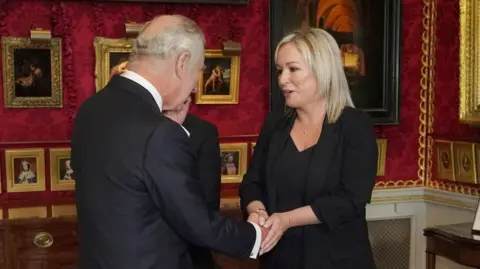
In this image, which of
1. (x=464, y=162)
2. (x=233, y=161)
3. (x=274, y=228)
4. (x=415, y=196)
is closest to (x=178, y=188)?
(x=274, y=228)

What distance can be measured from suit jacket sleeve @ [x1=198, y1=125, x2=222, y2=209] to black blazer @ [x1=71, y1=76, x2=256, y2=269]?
0.46 metres

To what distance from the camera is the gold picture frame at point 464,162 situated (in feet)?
13.2

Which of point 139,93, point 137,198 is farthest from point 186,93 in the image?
point 137,198

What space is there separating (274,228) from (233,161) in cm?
171

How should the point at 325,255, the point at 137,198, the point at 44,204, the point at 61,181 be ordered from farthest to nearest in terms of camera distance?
the point at 61,181 < the point at 44,204 < the point at 325,255 < the point at 137,198

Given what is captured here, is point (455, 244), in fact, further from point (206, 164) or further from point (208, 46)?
point (208, 46)

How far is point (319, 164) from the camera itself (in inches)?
98.0

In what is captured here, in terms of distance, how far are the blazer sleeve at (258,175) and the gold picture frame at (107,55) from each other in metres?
1.37

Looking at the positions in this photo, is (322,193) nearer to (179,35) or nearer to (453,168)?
(179,35)

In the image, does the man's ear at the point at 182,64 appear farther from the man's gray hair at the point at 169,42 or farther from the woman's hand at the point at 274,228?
the woman's hand at the point at 274,228

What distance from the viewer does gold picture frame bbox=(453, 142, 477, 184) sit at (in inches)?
158

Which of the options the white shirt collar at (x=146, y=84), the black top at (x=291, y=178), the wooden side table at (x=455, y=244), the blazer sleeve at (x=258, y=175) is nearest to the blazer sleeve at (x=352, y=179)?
the black top at (x=291, y=178)

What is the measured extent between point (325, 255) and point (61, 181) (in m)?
1.98

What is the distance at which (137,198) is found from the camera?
1.79 metres
